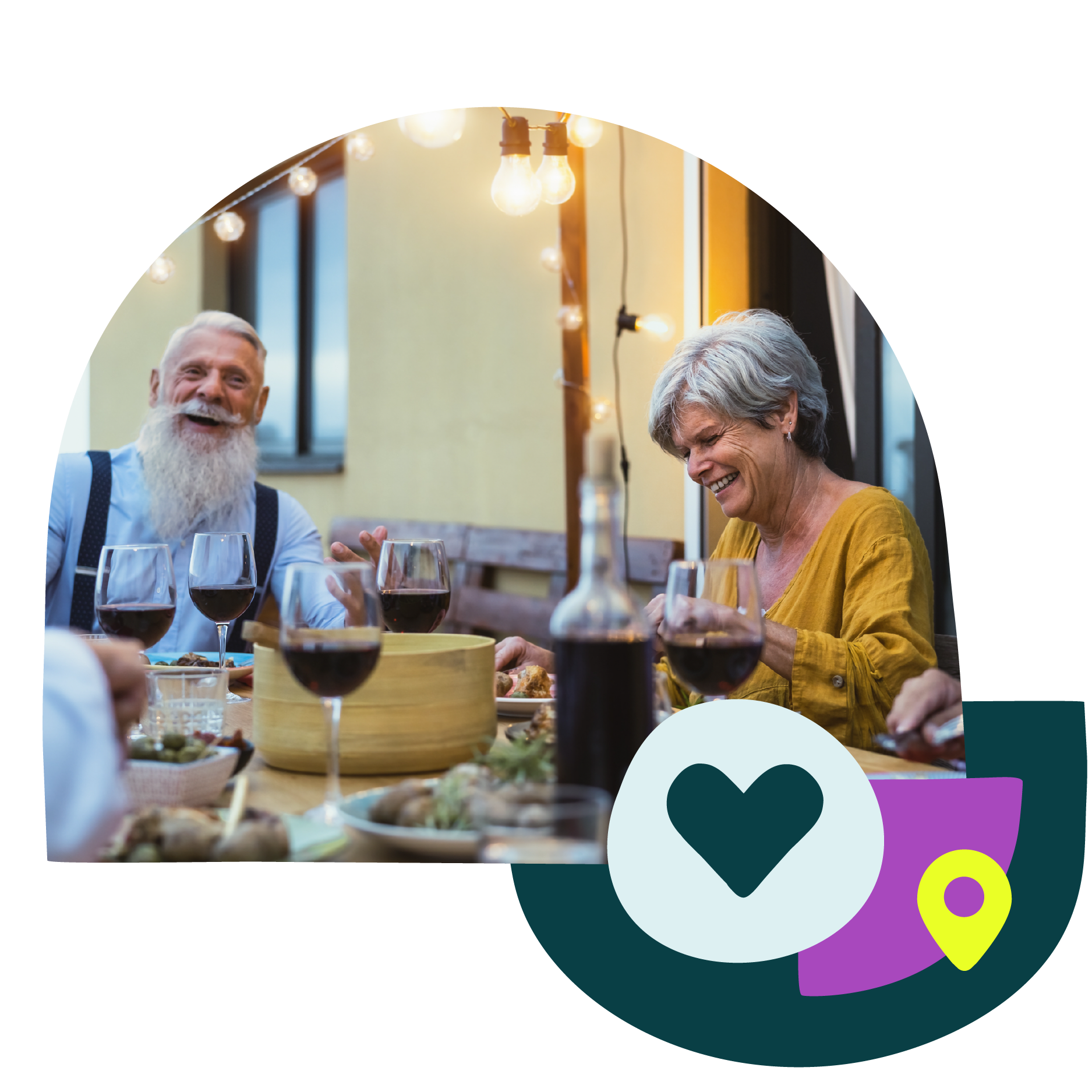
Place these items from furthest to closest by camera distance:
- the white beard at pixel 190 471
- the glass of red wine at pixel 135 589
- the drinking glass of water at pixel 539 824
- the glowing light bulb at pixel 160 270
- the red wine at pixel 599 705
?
1. the white beard at pixel 190 471
2. the glowing light bulb at pixel 160 270
3. the glass of red wine at pixel 135 589
4. the red wine at pixel 599 705
5. the drinking glass of water at pixel 539 824

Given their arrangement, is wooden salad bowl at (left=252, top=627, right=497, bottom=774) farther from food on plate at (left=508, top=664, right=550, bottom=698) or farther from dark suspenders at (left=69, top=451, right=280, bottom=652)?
dark suspenders at (left=69, top=451, right=280, bottom=652)

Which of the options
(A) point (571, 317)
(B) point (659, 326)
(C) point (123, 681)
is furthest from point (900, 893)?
(A) point (571, 317)

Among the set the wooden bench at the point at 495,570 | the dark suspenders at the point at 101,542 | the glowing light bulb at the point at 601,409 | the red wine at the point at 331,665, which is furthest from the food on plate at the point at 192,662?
the wooden bench at the point at 495,570

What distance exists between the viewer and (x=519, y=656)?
1.59m

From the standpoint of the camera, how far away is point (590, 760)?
92 centimetres

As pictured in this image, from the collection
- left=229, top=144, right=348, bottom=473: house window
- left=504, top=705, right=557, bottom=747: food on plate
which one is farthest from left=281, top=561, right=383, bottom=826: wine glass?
left=229, top=144, right=348, bottom=473: house window

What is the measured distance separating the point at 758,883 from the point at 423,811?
359 mm

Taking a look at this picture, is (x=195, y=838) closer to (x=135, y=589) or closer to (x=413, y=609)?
(x=135, y=589)

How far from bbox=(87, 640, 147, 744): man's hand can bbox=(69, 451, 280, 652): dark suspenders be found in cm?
57

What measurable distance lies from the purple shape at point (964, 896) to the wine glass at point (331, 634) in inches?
24.3

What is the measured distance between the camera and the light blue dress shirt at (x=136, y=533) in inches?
67.1

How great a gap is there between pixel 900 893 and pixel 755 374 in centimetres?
72

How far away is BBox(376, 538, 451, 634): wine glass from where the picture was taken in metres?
1.42

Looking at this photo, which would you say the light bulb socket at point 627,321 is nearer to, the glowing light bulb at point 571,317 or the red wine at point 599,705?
the glowing light bulb at point 571,317
